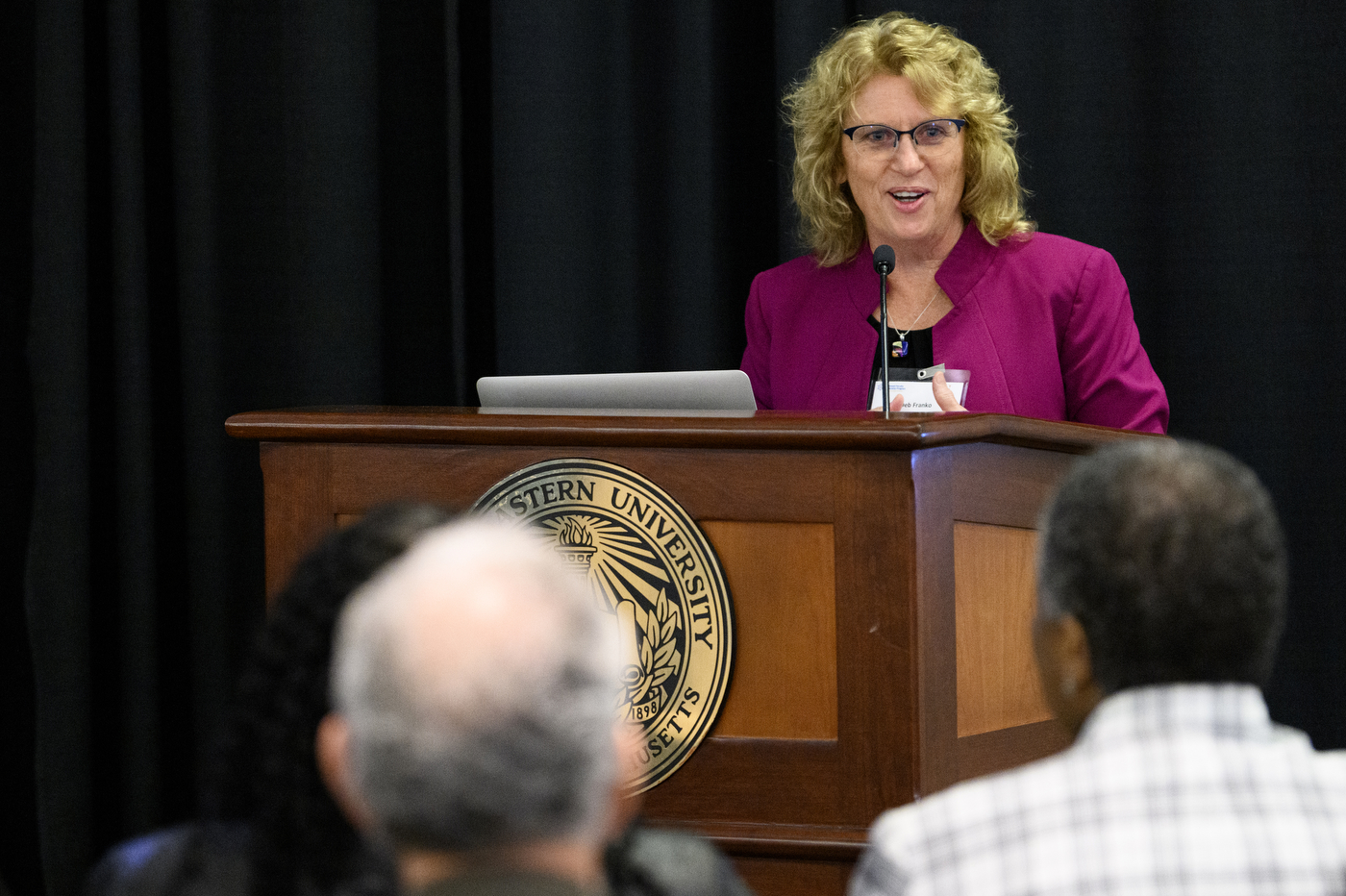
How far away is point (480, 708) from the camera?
0.83 m

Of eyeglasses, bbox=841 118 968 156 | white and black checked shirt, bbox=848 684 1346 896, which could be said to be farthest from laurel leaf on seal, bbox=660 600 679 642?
eyeglasses, bbox=841 118 968 156

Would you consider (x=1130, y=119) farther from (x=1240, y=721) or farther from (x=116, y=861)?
(x=116, y=861)

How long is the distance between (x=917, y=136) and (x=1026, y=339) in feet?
1.40

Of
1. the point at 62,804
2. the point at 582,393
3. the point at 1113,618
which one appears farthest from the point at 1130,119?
the point at 62,804

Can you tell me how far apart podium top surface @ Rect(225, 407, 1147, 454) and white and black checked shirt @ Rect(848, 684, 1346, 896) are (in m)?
0.77

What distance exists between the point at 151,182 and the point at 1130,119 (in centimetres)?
222

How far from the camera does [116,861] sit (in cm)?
99

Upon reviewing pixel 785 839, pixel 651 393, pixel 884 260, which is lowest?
pixel 785 839

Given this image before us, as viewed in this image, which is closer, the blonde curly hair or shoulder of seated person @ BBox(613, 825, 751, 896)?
shoulder of seated person @ BBox(613, 825, 751, 896)

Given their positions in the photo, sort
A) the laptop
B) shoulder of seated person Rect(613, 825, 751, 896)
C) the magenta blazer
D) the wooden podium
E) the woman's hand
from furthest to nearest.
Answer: the magenta blazer, the woman's hand, the laptop, the wooden podium, shoulder of seated person Rect(613, 825, 751, 896)

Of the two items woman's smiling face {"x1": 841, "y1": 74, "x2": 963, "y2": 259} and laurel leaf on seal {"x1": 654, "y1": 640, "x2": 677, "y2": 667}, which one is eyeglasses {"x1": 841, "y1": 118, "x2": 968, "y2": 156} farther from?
laurel leaf on seal {"x1": 654, "y1": 640, "x2": 677, "y2": 667}

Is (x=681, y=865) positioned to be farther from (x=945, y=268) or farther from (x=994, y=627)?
(x=945, y=268)

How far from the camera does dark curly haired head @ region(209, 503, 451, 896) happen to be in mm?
1010

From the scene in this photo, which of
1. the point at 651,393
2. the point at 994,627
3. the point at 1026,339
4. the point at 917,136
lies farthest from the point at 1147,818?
the point at 917,136
